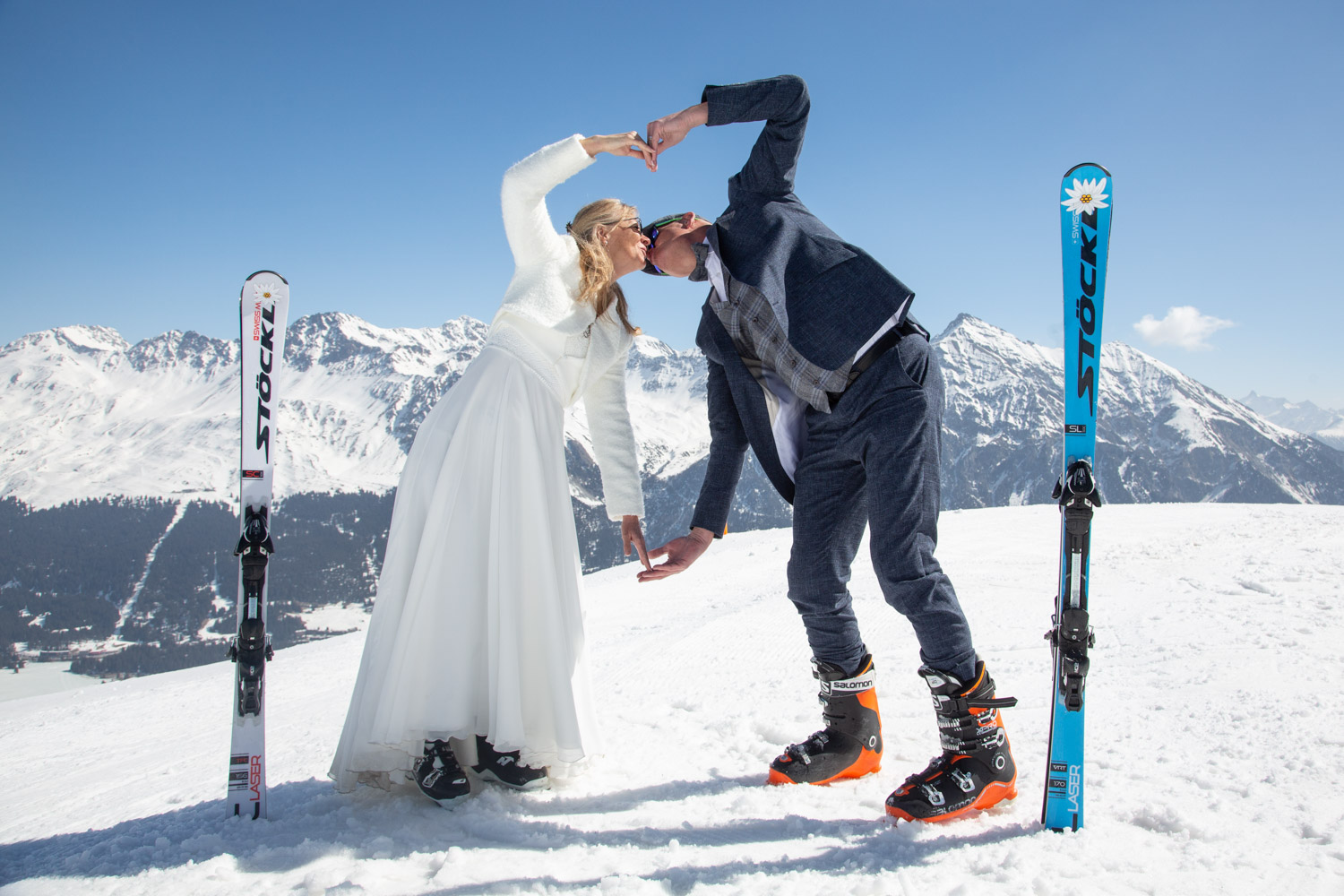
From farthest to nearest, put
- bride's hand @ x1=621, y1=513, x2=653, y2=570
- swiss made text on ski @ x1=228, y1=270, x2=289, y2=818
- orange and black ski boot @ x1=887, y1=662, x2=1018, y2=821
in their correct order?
bride's hand @ x1=621, y1=513, x2=653, y2=570 → swiss made text on ski @ x1=228, y1=270, x2=289, y2=818 → orange and black ski boot @ x1=887, y1=662, x2=1018, y2=821

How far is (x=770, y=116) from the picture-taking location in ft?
8.52

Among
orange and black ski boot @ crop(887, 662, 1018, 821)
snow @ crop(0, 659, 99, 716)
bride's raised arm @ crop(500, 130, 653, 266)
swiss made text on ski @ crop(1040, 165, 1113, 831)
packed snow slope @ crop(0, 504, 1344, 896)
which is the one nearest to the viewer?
packed snow slope @ crop(0, 504, 1344, 896)

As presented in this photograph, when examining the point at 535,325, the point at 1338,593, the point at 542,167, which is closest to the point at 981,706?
the point at 535,325

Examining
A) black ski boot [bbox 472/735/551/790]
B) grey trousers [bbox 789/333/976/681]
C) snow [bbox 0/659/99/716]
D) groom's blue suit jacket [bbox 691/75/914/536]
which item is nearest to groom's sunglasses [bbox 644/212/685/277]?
groom's blue suit jacket [bbox 691/75/914/536]

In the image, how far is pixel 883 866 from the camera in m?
2.05

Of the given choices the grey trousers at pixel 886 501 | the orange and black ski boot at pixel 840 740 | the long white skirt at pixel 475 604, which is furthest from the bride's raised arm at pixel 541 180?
the orange and black ski boot at pixel 840 740

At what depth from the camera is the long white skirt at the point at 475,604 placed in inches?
100

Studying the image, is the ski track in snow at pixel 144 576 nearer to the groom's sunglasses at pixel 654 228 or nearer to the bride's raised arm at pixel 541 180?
the bride's raised arm at pixel 541 180

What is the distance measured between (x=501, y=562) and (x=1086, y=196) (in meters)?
2.43

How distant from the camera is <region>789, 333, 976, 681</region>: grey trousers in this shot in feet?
7.89

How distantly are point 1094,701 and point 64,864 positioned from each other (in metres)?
4.05

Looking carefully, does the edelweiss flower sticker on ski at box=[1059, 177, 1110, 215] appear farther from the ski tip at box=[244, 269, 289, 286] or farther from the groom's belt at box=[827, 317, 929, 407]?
the ski tip at box=[244, 269, 289, 286]

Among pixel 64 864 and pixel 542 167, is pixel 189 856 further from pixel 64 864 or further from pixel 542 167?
pixel 542 167

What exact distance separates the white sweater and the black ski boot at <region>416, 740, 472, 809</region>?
1105 millimetres
